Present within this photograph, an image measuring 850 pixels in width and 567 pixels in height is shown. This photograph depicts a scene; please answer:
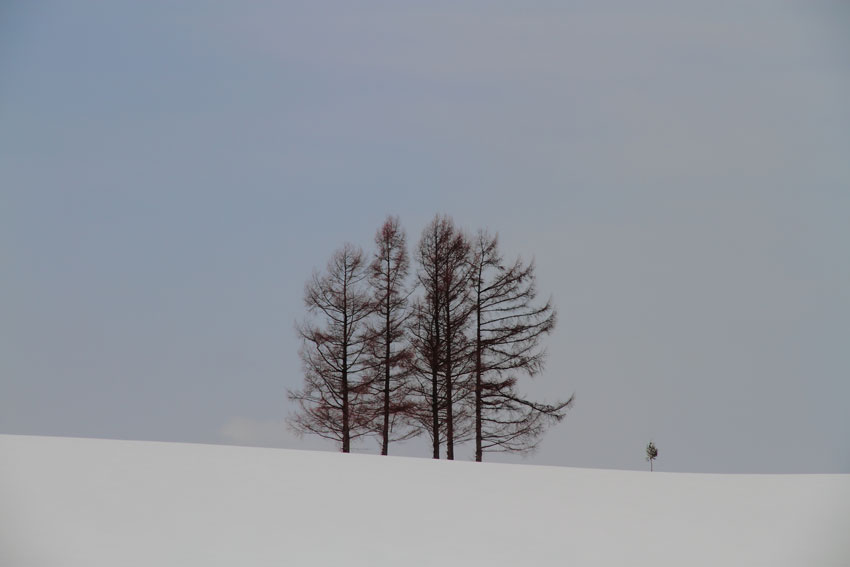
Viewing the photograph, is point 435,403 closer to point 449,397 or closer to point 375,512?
point 449,397

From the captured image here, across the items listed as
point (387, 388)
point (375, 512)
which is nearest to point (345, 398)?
point (387, 388)

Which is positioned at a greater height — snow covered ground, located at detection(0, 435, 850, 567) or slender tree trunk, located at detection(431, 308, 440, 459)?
slender tree trunk, located at detection(431, 308, 440, 459)

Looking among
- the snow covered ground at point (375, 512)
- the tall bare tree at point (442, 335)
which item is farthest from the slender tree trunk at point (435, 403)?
the snow covered ground at point (375, 512)

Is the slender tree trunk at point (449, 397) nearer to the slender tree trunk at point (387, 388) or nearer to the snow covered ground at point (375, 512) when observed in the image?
the slender tree trunk at point (387, 388)

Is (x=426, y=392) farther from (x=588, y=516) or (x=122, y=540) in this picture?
(x=122, y=540)

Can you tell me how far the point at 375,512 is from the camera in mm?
8984

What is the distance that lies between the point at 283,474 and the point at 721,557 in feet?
16.4

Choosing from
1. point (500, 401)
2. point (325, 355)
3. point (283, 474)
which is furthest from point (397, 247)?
point (283, 474)

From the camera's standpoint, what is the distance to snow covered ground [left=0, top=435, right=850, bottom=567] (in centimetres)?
779

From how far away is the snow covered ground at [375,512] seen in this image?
307 inches

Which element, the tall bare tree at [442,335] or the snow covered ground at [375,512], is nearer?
the snow covered ground at [375,512]

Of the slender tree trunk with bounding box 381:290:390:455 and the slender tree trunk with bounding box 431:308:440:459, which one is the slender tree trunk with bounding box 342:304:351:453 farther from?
the slender tree trunk with bounding box 431:308:440:459

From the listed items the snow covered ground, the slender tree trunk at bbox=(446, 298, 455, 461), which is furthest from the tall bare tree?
the snow covered ground

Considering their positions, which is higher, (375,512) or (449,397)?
(449,397)
